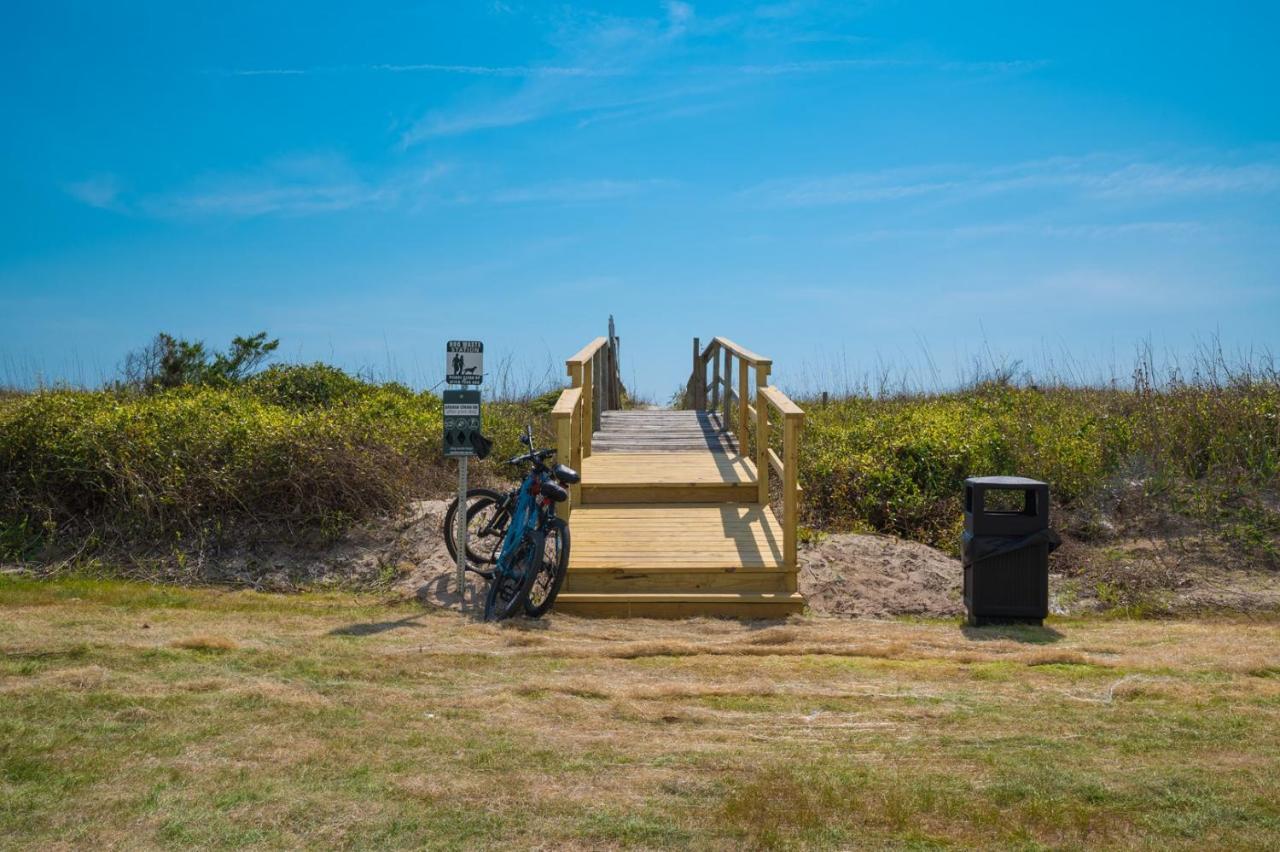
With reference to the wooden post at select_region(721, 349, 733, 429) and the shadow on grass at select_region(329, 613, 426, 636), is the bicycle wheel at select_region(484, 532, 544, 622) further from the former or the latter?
the wooden post at select_region(721, 349, 733, 429)

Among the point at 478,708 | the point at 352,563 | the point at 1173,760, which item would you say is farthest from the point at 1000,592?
the point at 352,563

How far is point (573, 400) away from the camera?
29.9 feet

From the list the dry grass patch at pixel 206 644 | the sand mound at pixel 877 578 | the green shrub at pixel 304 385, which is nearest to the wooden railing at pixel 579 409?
the sand mound at pixel 877 578

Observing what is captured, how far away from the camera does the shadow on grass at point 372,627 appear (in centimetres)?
741

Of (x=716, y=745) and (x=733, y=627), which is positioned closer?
(x=716, y=745)

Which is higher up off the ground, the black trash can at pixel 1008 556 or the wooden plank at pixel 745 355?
the wooden plank at pixel 745 355

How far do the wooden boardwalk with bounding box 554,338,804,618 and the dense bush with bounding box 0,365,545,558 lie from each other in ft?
7.12

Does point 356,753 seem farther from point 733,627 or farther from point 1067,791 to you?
point 733,627

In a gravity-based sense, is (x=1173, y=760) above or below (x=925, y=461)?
below

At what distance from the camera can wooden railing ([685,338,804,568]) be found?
8.22 m

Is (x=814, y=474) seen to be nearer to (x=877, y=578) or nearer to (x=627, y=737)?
(x=877, y=578)

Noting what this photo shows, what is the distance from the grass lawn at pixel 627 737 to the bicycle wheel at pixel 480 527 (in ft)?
4.71

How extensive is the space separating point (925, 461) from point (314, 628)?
7.01 meters

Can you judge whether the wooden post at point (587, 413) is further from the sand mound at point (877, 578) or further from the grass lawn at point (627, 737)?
the grass lawn at point (627, 737)
